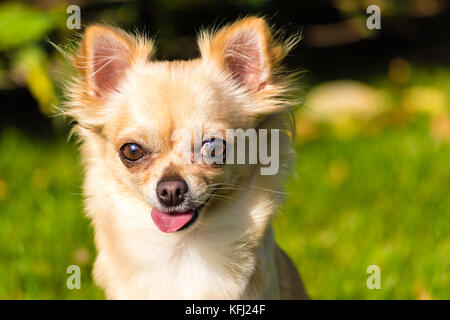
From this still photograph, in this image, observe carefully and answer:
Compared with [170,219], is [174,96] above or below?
above

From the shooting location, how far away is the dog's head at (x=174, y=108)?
2564 mm

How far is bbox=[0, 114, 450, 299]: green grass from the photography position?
364 centimetres

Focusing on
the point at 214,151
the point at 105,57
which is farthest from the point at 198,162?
the point at 105,57

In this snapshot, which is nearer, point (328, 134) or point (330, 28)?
point (328, 134)

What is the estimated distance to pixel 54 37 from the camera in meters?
4.95

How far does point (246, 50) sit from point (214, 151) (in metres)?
0.52

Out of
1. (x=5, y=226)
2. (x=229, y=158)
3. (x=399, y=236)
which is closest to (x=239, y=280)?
(x=229, y=158)

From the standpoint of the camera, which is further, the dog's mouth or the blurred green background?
the blurred green background

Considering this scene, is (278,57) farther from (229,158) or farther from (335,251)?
(335,251)

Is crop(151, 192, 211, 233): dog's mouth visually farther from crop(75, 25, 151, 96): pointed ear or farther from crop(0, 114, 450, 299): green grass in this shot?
crop(0, 114, 450, 299): green grass

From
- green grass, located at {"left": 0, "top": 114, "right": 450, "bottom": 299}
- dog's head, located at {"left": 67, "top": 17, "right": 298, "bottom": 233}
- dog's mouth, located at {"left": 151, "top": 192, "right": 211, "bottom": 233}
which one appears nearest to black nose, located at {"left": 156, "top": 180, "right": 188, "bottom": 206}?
dog's head, located at {"left": 67, "top": 17, "right": 298, "bottom": 233}

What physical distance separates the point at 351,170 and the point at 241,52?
2.37 m

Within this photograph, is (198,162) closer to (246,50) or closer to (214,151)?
(214,151)

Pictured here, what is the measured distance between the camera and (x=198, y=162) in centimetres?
259
